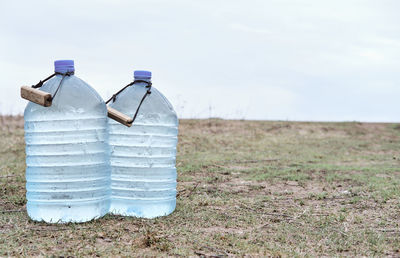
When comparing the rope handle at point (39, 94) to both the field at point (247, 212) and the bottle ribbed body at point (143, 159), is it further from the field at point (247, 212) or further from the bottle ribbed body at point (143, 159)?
the field at point (247, 212)

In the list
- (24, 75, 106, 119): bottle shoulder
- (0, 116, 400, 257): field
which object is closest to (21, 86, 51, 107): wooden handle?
(24, 75, 106, 119): bottle shoulder

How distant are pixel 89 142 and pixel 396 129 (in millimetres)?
12685

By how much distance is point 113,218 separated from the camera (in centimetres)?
449

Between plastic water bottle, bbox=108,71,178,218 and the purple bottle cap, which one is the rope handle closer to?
the purple bottle cap

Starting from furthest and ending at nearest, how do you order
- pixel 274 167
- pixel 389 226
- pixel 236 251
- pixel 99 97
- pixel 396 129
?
pixel 396 129 < pixel 274 167 < pixel 389 226 < pixel 99 97 < pixel 236 251

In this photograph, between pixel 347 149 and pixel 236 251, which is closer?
pixel 236 251

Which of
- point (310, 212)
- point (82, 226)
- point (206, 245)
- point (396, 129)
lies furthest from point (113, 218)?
point (396, 129)

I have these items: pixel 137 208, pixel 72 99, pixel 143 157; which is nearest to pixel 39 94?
pixel 72 99

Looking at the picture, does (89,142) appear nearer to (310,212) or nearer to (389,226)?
(310,212)

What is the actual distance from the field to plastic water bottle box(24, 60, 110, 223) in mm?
162

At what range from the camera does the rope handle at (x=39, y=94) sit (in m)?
4.07

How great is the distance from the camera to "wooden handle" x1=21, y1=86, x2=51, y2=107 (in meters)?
4.07

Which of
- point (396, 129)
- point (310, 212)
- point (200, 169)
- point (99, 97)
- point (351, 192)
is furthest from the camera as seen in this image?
point (396, 129)

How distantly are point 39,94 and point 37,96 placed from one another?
0.12ft
